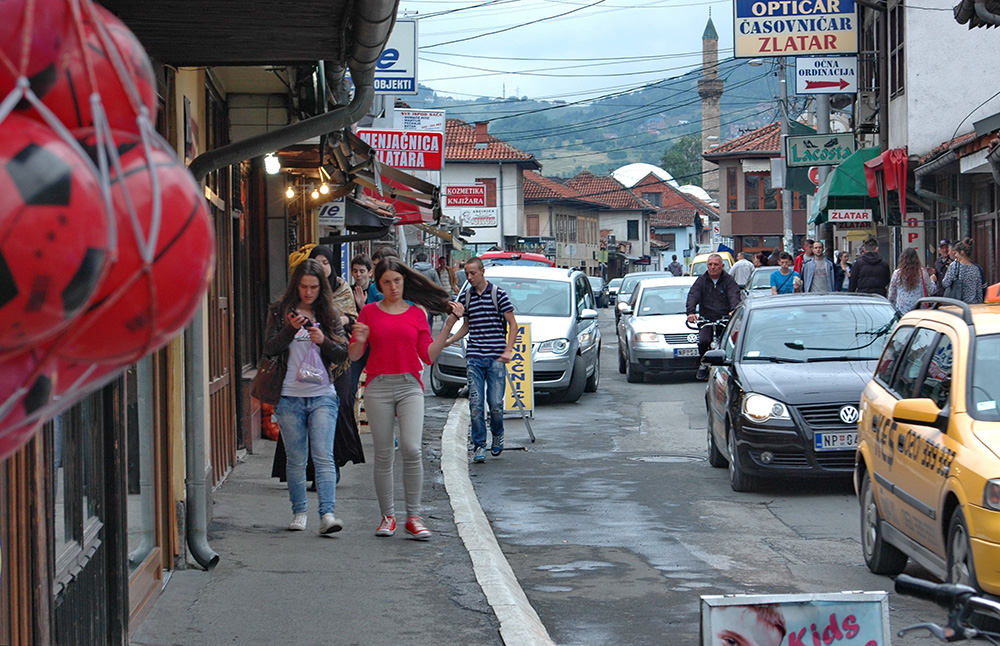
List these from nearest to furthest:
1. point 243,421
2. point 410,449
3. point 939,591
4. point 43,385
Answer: point 43,385, point 939,591, point 410,449, point 243,421

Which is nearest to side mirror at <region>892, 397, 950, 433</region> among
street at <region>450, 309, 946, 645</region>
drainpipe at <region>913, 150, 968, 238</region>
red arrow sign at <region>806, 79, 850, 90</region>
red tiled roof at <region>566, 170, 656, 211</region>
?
street at <region>450, 309, 946, 645</region>

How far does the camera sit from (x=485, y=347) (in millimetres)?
11781

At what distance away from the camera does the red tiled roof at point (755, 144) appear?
66312 millimetres

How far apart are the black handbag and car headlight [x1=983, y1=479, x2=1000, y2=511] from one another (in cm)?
435

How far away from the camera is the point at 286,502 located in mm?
9070

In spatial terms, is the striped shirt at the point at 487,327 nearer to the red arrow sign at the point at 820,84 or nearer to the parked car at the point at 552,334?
the parked car at the point at 552,334

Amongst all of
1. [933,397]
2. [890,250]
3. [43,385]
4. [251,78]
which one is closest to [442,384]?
[251,78]

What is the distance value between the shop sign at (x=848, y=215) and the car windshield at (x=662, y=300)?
434 cm

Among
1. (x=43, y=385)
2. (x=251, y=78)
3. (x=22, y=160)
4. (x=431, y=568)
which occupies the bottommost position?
(x=431, y=568)

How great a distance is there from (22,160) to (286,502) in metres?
7.99

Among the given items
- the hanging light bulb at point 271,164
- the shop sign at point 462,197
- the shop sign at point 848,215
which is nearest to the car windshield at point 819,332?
the hanging light bulb at point 271,164

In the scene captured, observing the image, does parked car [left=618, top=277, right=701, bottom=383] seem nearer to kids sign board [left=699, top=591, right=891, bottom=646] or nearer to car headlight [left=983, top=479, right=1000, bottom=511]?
car headlight [left=983, top=479, right=1000, bottom=511]

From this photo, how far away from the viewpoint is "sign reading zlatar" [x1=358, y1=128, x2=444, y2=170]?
20078mm

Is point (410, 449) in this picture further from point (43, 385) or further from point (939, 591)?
point (43, 385)
